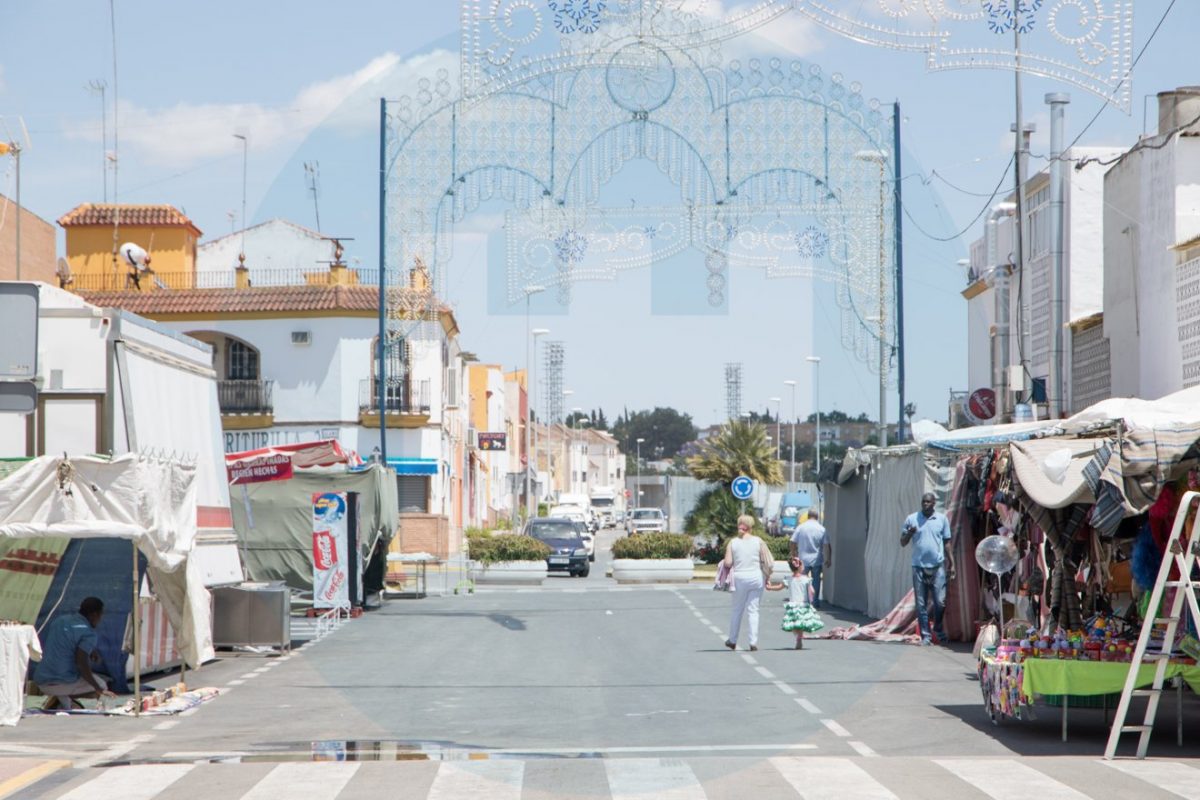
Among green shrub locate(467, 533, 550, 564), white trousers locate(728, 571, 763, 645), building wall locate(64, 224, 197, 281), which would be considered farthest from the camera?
building wall locate(64, 224, 197, 281)

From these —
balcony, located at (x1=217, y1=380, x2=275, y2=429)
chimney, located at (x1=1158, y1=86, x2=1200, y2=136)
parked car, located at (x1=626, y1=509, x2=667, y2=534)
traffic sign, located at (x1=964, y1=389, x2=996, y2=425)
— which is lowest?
parked car, located at (x1=626, y1=509, x2=667, y2=534)

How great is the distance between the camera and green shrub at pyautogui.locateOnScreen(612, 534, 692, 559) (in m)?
40.3

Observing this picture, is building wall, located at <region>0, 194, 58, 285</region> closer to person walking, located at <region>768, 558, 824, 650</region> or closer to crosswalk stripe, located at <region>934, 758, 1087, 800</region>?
person walking, located at <region>768, 558, 824, 650</region>

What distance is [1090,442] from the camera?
A: 44.8 feet

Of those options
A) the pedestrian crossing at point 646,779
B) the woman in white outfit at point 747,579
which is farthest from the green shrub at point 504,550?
the pedestrian crossing at point 646,779

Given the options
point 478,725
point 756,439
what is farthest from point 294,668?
point 756,439

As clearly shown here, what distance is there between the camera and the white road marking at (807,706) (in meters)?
13.6

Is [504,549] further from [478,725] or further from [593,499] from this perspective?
[593,499]

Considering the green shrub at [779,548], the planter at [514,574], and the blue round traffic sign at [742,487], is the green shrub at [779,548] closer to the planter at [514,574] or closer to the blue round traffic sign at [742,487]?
the blue round traffic sign at [742,487]

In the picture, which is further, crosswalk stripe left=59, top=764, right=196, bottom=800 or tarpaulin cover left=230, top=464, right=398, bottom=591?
tarpaulin cover left=230, top=464, right=398, bottom=591

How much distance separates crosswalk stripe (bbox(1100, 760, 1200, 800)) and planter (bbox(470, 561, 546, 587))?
2846 cm

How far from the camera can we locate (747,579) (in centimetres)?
1958

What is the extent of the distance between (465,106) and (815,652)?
9.70 m

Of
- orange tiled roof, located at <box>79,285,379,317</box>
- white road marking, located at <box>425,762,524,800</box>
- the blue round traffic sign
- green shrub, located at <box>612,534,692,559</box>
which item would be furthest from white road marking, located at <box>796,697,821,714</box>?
orange tiled roof, located at <box>79,285,379,317</box>
